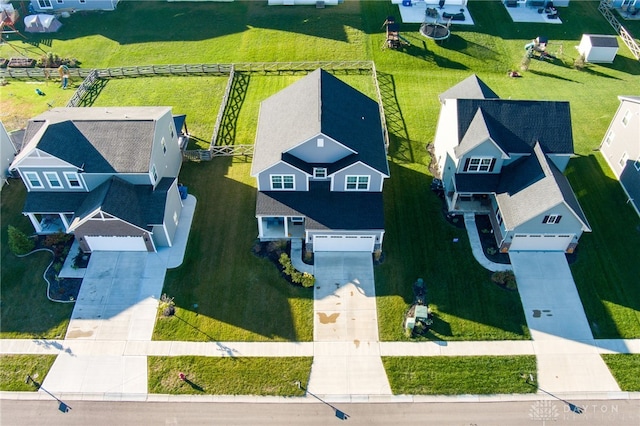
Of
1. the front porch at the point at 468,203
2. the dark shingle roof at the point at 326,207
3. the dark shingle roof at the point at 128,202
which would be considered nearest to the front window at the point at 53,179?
the dark shingle roof at the point at 128,202

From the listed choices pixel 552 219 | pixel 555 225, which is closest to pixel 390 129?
pixel 552 219

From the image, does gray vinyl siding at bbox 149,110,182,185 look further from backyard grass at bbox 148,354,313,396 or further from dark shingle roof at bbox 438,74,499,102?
dark shingle roof at bbox 438,74,499,102

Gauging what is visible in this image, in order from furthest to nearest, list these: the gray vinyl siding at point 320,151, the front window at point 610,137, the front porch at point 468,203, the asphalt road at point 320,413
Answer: the front window at point 610,137 < the front porch at point 468,203 < the gray vinyl siding at point 320,151 < the asphalt road at point 320,413

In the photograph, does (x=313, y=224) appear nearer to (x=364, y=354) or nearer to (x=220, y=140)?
(x=364, y=354)

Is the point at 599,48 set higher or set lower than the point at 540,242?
higher

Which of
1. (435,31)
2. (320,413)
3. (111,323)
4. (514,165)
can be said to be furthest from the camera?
(435,31)

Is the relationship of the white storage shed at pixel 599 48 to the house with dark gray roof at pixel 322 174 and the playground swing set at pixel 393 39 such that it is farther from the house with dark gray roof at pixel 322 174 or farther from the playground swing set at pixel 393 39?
the house with dark gray roof at pixel 322 174

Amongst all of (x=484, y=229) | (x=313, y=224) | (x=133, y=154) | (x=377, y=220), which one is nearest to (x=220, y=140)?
(x=133, y=154)

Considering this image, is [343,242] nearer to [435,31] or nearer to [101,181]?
[101,181]
